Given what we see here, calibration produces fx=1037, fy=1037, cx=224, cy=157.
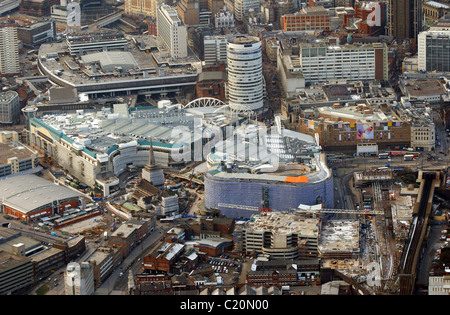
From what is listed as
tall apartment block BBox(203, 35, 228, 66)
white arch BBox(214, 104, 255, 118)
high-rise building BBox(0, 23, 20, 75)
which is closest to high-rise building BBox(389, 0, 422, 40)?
tall apartment block BBox(203, 35, 228, 66)

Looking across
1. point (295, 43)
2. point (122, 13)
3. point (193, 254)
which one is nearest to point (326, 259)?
point (193, 254)

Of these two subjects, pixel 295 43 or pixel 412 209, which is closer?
pixel 412 209

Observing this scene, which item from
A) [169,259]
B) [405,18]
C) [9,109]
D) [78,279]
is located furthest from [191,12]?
[78,279]

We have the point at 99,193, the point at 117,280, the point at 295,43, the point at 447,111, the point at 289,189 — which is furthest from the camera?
the point at 295,43

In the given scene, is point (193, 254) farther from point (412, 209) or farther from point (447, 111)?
point (447, 111)

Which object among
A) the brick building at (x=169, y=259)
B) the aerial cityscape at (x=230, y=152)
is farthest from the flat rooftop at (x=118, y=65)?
the brick building at (x=169, y=259)
